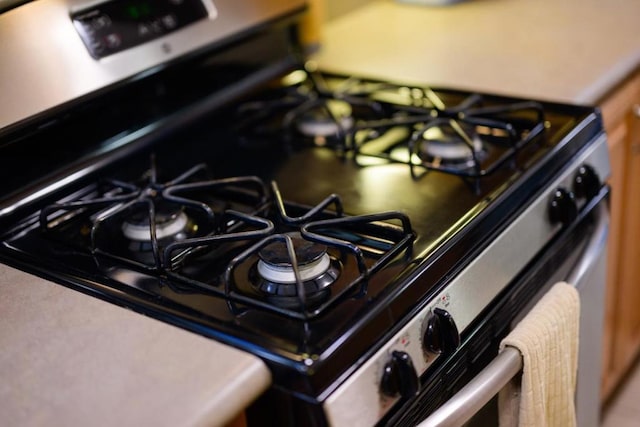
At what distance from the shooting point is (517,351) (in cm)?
100

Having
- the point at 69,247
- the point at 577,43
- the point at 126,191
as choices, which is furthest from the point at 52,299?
the point at 577,43

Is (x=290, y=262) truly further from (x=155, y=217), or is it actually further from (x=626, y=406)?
(x=626, y=406)

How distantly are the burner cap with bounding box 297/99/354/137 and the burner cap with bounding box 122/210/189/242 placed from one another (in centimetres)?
35

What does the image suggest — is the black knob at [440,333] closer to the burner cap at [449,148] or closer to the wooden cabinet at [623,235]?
the burner cap at [449,148]

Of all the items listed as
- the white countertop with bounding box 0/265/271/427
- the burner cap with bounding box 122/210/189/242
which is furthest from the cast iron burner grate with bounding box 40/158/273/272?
the white countertop with bounding box 0/265/271/427

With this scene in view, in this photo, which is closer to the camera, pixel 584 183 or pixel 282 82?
pixel 584 183

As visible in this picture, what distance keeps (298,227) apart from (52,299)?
30cm

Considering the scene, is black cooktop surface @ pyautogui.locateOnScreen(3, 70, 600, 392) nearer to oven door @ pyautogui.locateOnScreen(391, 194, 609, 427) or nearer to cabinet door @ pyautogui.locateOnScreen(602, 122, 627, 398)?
oven door @ pyautogui.locateOnScreen(391, 194, 609, 427)

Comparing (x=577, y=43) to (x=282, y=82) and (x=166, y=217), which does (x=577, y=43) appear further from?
(x=166, y=217)

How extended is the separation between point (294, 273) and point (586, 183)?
586 millimetres

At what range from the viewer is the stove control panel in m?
1.18

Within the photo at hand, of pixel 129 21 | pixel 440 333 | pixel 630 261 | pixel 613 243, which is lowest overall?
pixel 630 261

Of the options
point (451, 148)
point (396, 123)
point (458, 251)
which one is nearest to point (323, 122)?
point (396, 123)

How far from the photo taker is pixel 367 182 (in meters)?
1.17
